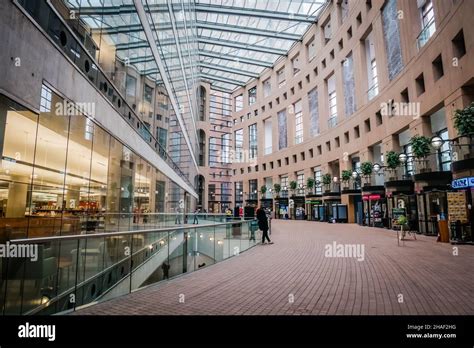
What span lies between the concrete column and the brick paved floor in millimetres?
2955

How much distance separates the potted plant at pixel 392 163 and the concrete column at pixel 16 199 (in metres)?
22.1

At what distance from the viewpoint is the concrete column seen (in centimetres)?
569

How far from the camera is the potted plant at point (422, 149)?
17156 mm

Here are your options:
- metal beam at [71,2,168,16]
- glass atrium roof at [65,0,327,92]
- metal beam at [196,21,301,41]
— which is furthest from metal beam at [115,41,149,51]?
metal beam at [196,21,301,41]

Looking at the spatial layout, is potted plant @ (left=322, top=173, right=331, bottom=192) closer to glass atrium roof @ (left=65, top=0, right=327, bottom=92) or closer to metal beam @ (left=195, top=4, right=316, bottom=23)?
glass atrium roof @ (left=65, top=0, right=327, bottom=92)

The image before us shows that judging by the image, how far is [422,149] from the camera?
56.3ft

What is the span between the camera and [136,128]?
12.0 meters

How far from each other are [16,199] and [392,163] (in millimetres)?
22307

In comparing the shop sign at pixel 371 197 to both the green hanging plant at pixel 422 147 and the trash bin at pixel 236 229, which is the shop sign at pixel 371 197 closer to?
the green hanging plant at pixel 422 147

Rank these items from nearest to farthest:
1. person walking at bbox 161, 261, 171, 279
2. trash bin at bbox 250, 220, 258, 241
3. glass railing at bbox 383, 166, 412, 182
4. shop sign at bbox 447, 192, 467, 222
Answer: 1. person walking at bbox 161, 261, 171, 279
2. shop sign at bbox 447, 192, 467, 222
3. trash bin at bbox 250, 220, 258, 241
4. glass railing at bbox 383, 166, 412, 182

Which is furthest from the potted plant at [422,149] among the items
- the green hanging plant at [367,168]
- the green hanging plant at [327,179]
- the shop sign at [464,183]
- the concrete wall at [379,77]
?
the green hanging plant at [327,179]

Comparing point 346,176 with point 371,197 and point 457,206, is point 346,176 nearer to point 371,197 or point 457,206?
point 371,197
